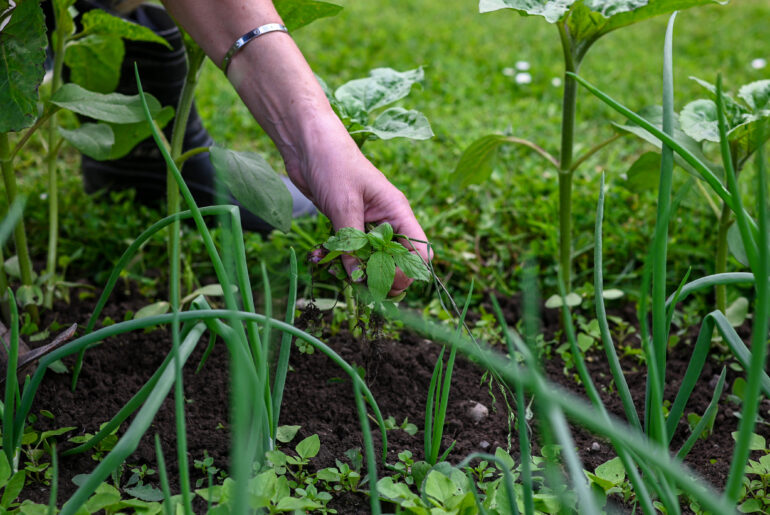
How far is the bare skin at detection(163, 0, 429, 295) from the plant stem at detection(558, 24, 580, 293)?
34 cm

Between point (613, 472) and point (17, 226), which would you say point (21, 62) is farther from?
point (613, 472)

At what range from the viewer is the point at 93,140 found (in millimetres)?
1294

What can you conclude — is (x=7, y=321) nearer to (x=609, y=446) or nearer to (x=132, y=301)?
(x=132, y=301)

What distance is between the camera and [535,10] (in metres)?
1.13

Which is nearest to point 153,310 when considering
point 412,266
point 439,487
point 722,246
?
point 412,266

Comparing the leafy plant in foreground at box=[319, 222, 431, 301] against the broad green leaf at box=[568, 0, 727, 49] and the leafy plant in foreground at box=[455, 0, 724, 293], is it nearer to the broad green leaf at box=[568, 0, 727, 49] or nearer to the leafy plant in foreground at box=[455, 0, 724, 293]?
the leafy plant in foreground at box=[455, 0, 724, 293]

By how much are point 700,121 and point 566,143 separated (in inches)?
9.4

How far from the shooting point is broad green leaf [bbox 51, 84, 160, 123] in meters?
1.20

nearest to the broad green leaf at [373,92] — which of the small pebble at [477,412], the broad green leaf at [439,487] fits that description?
the small pebble at [477,412]

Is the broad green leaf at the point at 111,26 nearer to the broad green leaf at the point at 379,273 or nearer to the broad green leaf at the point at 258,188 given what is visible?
the broad green leaf at the point at 258,188

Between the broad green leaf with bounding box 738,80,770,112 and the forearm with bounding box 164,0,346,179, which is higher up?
the forearm with bounding box 164,0,346,179

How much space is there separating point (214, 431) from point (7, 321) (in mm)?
516

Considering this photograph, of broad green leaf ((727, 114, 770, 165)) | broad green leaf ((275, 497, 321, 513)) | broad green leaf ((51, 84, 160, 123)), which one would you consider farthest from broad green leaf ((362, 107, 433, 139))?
broad green leaf ((275, 497, 321, 513))

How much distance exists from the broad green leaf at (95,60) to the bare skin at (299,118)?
0.99 ft
